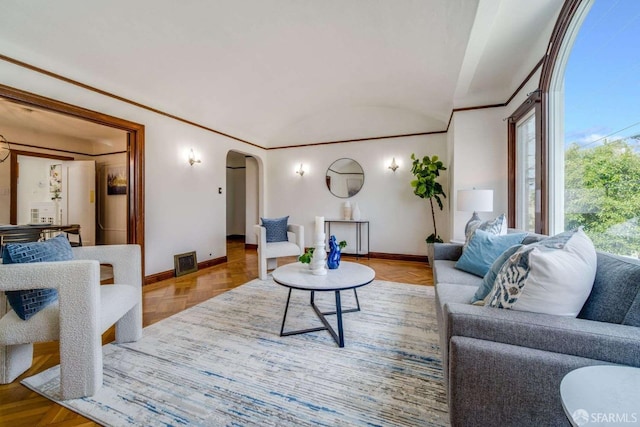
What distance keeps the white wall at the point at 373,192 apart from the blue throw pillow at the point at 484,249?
2.66 metres

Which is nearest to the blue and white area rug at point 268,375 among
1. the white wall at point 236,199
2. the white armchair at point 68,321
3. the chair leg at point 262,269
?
the white armchair at point 68,321

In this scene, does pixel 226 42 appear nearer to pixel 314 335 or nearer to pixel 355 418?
pixel 314 335

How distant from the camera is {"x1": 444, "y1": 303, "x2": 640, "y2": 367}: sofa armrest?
84 cm

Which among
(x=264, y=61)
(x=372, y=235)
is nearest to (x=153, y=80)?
(x=264, y=61)

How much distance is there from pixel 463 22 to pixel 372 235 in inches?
142

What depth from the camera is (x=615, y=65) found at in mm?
1731

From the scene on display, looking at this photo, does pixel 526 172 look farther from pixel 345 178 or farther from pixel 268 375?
pixel 268 375

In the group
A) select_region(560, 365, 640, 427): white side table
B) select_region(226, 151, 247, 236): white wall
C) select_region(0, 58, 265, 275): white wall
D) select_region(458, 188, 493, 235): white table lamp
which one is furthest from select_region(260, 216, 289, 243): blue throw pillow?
select_region(226, 151, 247, 236): white wall

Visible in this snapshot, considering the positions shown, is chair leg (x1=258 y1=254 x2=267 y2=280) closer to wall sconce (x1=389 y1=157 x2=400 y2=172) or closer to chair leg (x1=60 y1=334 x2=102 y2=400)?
chair leg (x1=60 y1=334 x2=102 y2=400)

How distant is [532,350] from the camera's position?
0.92 m

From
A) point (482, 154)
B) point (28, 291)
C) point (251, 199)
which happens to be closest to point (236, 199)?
point (251, 199)

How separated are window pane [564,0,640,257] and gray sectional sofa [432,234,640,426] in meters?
0.98

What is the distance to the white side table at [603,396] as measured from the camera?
58 centimetres

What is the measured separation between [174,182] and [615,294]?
440cm
